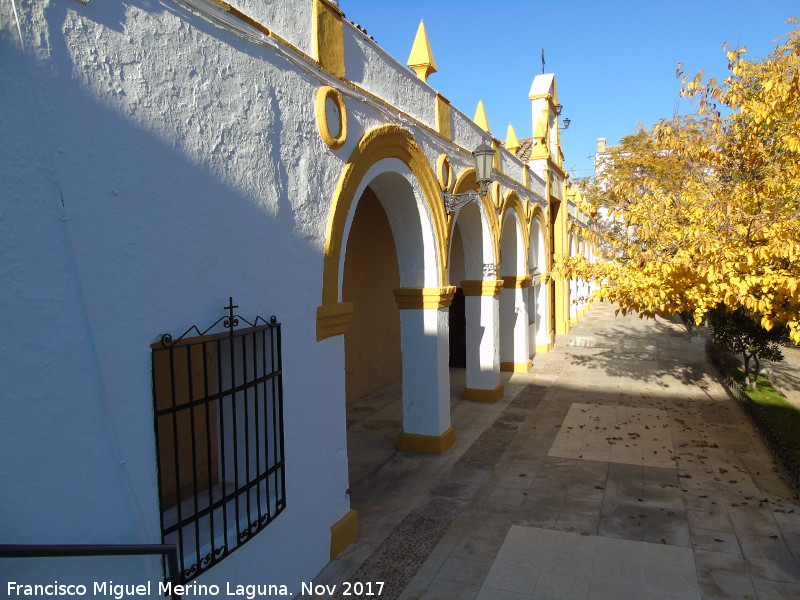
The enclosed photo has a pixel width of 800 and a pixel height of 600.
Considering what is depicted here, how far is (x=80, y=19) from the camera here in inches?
110

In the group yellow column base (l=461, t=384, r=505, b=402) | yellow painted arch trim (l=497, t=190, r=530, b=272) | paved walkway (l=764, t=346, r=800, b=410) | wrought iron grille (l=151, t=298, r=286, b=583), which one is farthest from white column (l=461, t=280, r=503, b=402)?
wrought iron grille (l=151, t=298, r=286, b=583)

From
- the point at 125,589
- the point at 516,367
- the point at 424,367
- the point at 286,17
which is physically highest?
the point at 286,17

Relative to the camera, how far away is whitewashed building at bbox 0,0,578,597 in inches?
101

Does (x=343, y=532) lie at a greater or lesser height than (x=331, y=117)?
lesser

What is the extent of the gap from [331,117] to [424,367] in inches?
146

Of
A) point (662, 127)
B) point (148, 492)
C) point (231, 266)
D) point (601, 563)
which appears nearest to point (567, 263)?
point (662, 127)

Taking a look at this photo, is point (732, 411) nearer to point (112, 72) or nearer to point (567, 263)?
point (567, 263)

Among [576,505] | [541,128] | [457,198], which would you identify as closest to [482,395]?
[457,198]

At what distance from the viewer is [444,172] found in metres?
7.94

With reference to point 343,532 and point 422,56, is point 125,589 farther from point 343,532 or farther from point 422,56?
point 422,56

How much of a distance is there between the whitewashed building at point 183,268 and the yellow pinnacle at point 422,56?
28.3 inches

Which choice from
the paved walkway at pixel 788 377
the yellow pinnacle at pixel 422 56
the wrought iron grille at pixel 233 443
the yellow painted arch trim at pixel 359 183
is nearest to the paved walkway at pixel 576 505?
the wrought iron grille at pixel 233 443

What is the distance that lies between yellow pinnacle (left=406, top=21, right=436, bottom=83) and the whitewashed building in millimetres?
719

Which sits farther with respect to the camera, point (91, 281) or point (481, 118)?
point (481, 118)
